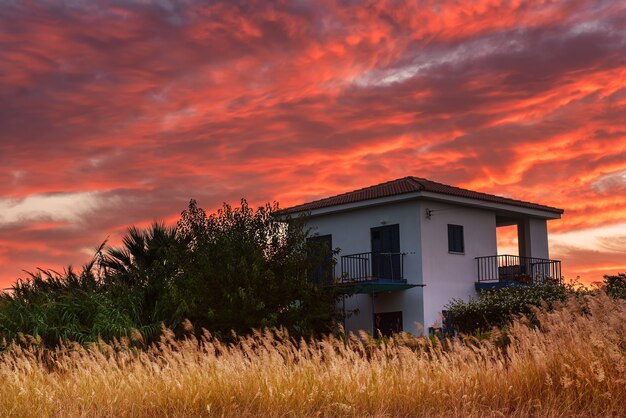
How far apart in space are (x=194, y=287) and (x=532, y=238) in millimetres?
18764

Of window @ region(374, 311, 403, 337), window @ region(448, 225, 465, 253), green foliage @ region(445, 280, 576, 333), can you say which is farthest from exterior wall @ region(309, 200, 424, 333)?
green foliage @ region(445, 280, 576, 333)

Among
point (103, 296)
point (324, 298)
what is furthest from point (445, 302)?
point (103, 296)

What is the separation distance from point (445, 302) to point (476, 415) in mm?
23584

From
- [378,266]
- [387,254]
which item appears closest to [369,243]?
[378,266]

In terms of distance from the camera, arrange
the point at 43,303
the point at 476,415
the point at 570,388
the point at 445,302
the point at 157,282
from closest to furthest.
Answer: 1. the point at 476,415
2. the point at 570,388
3. the point at 43,303
4. the point at 157,282
5. the point at 445,302

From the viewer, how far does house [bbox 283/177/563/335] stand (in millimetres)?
31969

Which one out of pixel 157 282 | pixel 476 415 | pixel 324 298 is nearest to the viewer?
pixel 476 415

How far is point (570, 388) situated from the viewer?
10109 mm

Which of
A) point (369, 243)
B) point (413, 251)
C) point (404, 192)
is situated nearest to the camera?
point (404, 192)

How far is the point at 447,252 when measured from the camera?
33188mm

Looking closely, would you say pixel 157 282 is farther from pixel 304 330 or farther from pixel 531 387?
pixel 531 387

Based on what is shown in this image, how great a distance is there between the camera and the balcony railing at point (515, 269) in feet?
113

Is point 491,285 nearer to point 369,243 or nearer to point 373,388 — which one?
point 369,243

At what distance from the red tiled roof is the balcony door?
59.4 inches
